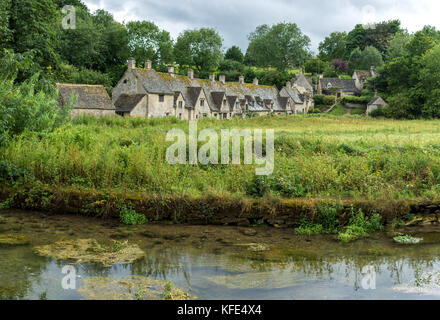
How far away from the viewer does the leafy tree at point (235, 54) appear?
346 ft

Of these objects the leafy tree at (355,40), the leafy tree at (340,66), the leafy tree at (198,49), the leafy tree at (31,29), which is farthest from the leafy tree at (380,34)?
the leafy tree at (31,29)

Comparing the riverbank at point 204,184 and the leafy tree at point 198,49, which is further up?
the leafy tree at point 198,49

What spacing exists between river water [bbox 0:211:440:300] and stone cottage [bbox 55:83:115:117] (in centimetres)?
2928

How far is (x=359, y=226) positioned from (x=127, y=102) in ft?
130

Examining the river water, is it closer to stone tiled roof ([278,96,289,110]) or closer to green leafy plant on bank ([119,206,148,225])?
green leafy plant on bank ([119,206,148,225])

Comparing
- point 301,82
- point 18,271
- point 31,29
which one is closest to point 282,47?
point 301,82

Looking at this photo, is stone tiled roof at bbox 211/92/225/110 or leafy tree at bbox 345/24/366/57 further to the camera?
leafy tree at bbox 345/24/366/57

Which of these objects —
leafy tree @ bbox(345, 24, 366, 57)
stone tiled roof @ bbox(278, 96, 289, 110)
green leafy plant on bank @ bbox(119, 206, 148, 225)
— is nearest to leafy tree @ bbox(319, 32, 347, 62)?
leafy tree @ bbox(345, 24, 366, 57)

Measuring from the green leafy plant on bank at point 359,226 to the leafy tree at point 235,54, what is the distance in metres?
97.1

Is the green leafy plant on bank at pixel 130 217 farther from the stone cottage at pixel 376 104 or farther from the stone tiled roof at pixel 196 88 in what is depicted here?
the stone cottage at pixel 376 104

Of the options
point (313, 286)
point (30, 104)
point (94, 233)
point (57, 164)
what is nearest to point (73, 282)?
point (94, 233)

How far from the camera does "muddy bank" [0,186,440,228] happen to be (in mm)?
12305

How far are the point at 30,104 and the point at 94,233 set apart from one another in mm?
8301
